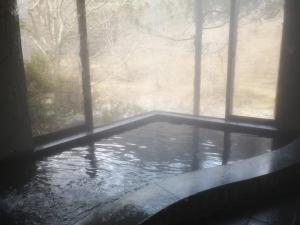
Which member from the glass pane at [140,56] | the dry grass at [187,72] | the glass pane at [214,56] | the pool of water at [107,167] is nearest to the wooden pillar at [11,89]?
the pool of water at [107,167]

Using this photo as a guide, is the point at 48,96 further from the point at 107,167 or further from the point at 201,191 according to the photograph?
the point at 201,191

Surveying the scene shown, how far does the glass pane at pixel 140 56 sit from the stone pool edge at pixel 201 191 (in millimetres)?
4696

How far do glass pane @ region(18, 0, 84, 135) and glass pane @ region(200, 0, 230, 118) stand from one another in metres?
3.32

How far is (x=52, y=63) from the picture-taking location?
545 centimetres

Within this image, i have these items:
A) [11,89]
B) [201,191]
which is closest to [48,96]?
[11,89]

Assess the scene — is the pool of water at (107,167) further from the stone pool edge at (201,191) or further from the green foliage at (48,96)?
the green foliage at (48,96)

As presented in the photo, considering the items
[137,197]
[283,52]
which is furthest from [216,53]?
[137,197]

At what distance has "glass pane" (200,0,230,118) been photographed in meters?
7.10

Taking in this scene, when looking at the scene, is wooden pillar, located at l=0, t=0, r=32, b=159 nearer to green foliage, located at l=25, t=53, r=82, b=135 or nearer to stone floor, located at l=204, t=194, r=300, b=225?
green foliage, located at l=25, t=53, r=82, b=135

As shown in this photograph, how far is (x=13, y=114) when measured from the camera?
170 inches

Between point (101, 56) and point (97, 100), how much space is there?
49.0 inches

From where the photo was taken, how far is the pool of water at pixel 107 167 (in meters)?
3.08

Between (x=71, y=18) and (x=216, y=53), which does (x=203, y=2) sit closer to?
(x=216, y=53)

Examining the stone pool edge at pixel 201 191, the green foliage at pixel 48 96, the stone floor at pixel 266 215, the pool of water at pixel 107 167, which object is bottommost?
the pool of water at pixel 107 167
